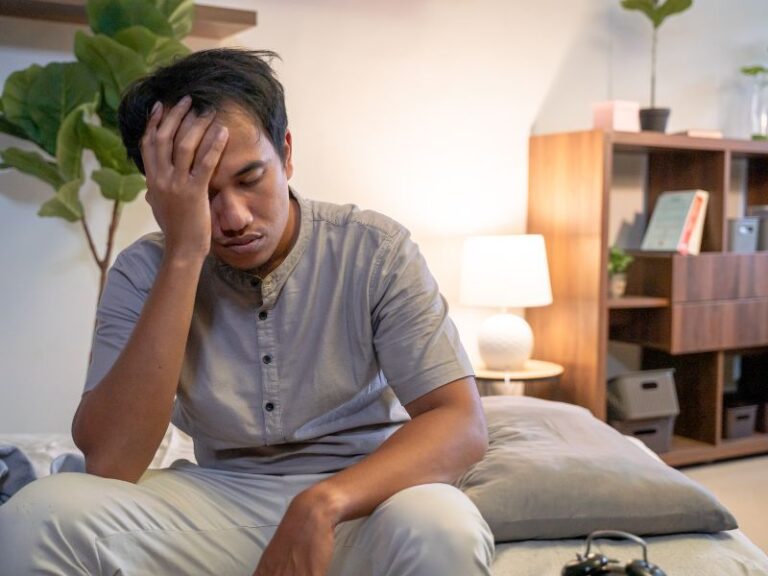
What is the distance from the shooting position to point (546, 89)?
359 cm

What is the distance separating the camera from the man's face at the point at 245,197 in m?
1.35

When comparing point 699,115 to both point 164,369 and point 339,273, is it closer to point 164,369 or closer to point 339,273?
point 339,273

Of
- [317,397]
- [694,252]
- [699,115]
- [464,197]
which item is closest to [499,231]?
[464,197]

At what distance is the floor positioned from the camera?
2.74 m

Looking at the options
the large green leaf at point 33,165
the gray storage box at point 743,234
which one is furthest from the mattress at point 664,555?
the gray storage box at point 743,234

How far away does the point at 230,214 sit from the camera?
4.44 feet

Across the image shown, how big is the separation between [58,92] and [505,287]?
5.03 ft

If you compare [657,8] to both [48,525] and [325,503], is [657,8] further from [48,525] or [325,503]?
[48,525]

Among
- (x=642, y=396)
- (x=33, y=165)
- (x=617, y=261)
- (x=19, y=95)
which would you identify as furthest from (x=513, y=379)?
(x=19, y=95)

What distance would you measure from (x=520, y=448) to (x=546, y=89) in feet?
6.80

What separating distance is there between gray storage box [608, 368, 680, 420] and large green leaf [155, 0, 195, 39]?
1.90m

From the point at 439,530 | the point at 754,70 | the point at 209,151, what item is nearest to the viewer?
the point at 439,530

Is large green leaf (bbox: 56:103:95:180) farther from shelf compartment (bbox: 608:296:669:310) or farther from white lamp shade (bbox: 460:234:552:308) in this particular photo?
shelf compartment (bbox: 608:296:669:310)

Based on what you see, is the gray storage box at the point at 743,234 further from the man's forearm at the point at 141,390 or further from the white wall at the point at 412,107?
the man's forearm at the point at 141,390
